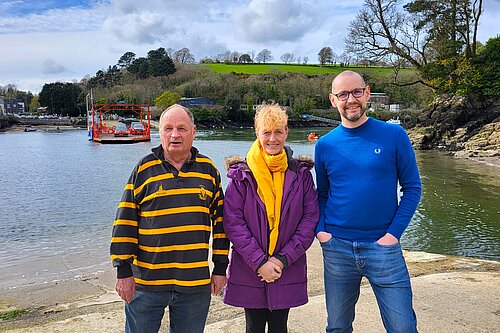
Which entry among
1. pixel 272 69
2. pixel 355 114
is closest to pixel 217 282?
pixel 355 114

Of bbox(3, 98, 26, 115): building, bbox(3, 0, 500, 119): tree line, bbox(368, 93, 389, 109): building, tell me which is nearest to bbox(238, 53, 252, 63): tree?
bbox(3, 0, 500, 119): tree line

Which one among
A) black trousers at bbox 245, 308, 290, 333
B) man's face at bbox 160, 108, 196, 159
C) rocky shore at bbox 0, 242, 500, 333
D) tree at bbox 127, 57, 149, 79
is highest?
tree at bbox 127, 57, 149, 79

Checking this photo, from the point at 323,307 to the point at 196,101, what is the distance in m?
84.8

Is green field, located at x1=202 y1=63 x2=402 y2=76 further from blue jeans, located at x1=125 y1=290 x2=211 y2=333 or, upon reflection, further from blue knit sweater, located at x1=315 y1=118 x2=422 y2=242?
blue jeans, located at x1=125 y1=290 x2=211 y2=333

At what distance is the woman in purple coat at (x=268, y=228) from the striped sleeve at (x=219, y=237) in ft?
0.14

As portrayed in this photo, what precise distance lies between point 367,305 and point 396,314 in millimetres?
1345

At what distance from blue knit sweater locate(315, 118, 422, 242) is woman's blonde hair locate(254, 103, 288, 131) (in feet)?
1.05

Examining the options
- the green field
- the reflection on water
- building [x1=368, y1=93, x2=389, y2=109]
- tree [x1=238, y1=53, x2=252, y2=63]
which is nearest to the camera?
the reflection on water

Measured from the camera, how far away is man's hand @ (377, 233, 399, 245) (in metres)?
2.27

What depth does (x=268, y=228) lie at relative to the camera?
2383 millimetres

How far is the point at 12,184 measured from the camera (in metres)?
18.6

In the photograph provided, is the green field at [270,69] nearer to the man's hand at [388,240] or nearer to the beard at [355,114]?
the beard at [355,114]

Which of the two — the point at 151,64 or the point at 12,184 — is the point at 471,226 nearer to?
the point at 12,184

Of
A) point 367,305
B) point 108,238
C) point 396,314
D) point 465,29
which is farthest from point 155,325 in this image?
point 465,29
